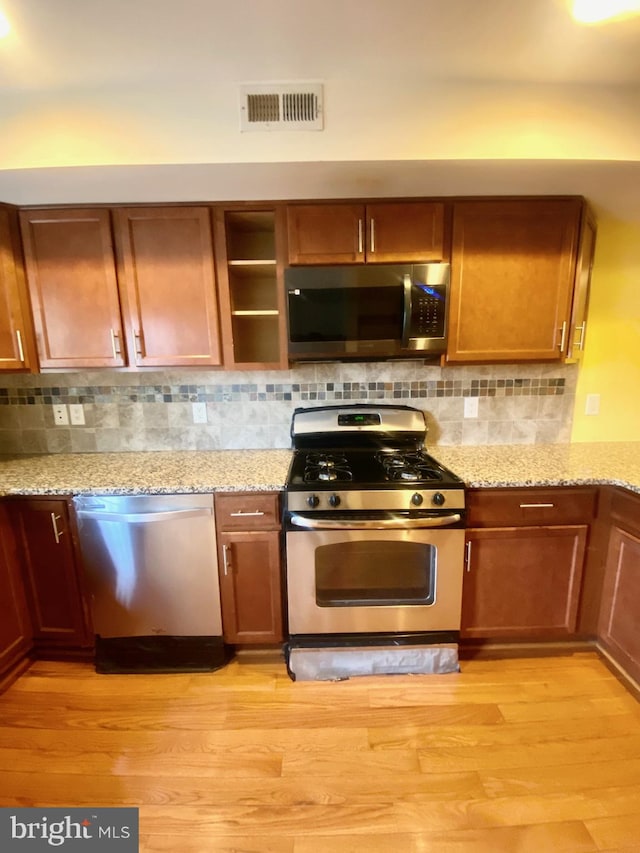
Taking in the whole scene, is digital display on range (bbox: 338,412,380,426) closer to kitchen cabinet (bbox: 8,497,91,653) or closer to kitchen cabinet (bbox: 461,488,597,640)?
kitchen cabinet (bbox: 461,488,597,640)

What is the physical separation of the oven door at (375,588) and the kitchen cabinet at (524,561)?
0.37ft

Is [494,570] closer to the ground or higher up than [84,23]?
closer to the ground

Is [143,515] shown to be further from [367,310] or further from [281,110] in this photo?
[281,110]

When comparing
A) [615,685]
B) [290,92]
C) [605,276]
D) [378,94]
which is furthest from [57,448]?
[605,276]

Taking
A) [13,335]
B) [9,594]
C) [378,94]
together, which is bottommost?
[9,594]

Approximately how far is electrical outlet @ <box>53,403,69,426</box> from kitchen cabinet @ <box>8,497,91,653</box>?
0.60 metres

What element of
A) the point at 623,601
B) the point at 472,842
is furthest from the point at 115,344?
the point at 623,601

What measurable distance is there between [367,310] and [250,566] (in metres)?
1.34

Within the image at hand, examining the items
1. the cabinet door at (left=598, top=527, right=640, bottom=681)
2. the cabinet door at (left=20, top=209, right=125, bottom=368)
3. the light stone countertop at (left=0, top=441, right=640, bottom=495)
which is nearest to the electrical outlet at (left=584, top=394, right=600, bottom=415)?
the light stone countertop at (left=0, top=441, right=640, bottom=495)

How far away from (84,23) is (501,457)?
2.41m

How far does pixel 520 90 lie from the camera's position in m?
1.55

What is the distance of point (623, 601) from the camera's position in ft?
5.81

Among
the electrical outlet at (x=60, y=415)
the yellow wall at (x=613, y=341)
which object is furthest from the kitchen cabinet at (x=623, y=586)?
the electrical outlet at (x=60, y=415)

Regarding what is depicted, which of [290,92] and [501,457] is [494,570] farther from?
[290,92]
